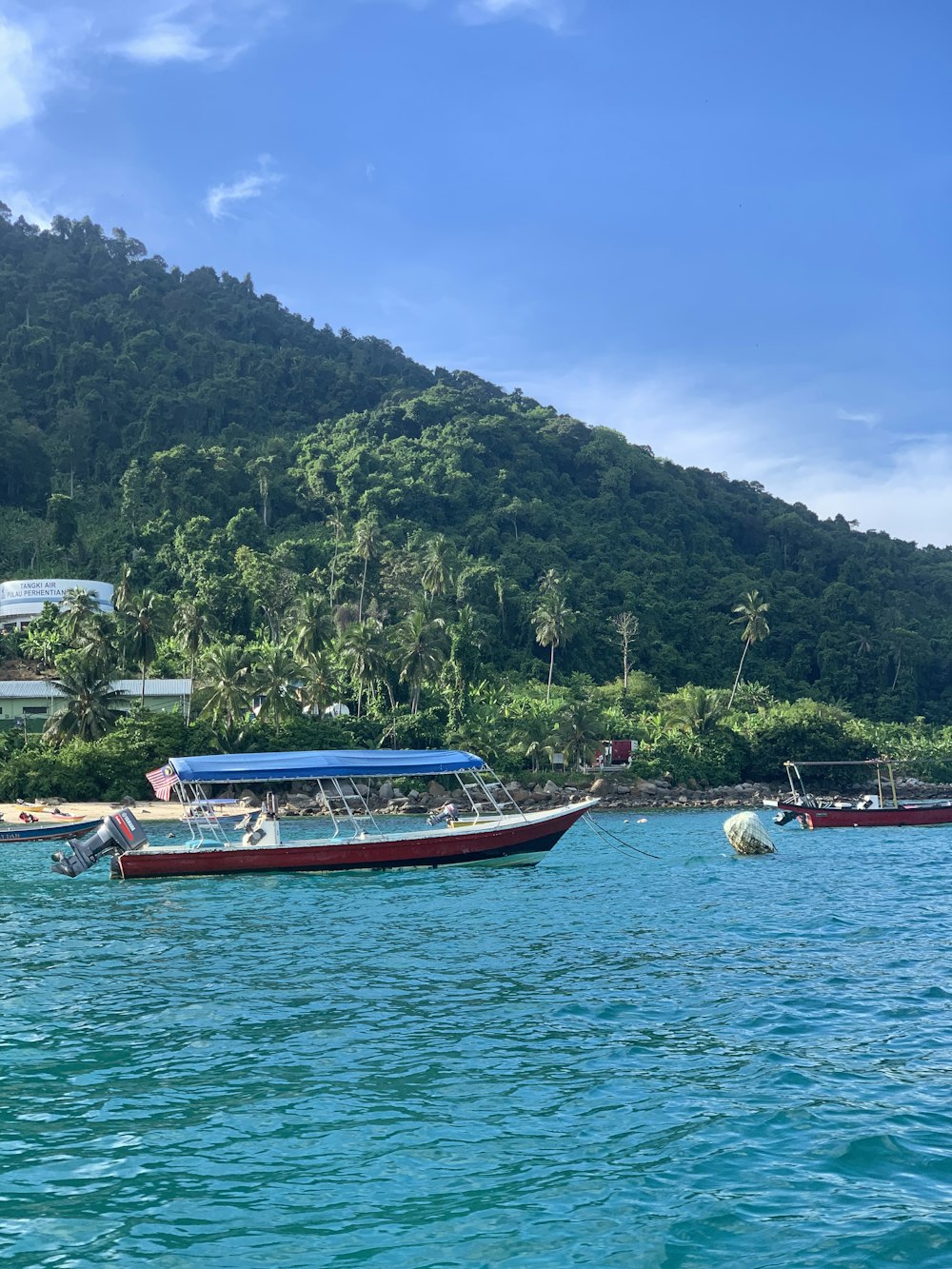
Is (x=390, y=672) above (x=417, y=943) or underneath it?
above

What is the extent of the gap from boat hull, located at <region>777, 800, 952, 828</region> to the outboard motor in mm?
38802

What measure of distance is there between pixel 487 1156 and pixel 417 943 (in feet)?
38.9

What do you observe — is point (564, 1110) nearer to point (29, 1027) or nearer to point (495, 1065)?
point (495, 1065)

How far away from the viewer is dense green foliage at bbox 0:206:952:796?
273ft

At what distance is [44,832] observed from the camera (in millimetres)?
48219

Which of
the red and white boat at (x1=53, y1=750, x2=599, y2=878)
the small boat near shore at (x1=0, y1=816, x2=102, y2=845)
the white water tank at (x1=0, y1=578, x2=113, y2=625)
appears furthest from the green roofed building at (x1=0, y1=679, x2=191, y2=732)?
the red and white boat at (x1=53, y1=750, x2=599, y2=878)

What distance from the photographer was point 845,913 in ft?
86.9

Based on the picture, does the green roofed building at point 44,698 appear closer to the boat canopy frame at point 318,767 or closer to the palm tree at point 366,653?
the palm tree at point 366,653

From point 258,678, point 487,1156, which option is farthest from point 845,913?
point 258,678

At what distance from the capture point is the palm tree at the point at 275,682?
2963 inches

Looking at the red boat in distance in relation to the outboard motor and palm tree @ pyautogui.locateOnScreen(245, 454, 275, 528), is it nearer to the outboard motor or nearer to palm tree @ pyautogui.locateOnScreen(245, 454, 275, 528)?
the outboard motor

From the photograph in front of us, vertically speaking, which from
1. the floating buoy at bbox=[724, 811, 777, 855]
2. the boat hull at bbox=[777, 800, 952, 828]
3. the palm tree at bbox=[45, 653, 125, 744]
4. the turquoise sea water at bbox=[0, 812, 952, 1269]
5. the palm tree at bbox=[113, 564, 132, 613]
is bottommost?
the boat hull at bbox=[777, 800, 952, 828]

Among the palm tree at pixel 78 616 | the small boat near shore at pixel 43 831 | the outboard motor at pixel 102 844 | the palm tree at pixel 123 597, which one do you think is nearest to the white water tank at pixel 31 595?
the palm tree at pixel 123 597

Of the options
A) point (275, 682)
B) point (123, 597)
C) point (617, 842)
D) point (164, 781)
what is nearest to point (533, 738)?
point (275, 682)
